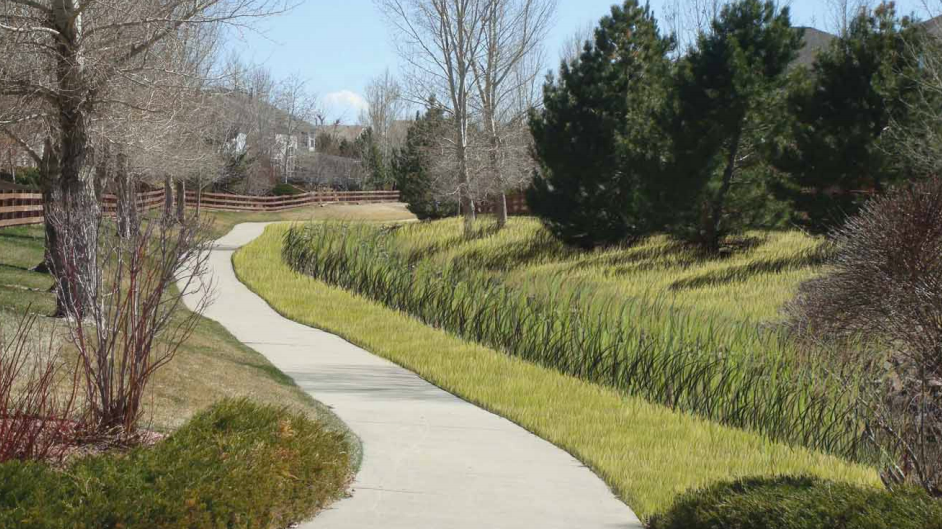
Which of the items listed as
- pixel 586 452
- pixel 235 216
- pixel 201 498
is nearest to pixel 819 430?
pixel 586 452

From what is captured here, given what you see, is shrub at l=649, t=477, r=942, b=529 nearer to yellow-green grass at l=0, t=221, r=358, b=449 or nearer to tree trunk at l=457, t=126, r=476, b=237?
yellow-green grass at l=0, t=221, r=358, b=449

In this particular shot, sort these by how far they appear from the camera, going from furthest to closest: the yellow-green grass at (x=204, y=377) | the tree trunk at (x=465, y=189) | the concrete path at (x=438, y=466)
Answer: the tree trunk at (x=465, y=189)
the yellow-green grass at (x=204, y=377)
the concrete path at (x=438, y=466)

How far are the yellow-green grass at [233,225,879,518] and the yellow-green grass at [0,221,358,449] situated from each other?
1897 millimetres

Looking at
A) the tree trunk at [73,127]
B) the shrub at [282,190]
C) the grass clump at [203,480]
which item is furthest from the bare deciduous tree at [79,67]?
the shrub at [282,190]

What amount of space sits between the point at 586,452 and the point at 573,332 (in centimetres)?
585

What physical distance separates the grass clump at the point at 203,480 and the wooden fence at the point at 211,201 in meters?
16.3

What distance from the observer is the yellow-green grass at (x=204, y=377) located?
9.05 metres

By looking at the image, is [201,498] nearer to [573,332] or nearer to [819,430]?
[819,430]

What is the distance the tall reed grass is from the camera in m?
10.6

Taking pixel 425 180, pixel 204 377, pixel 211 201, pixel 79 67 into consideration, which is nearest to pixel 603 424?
pixel 204 377

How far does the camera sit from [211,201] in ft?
167

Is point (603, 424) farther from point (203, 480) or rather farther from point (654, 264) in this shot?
point (654, 264)

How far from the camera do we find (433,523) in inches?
246

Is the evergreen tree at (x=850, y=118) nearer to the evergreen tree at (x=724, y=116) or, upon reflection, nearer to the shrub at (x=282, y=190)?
the evergreen tree at (x=724, y=116)
